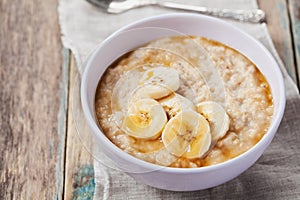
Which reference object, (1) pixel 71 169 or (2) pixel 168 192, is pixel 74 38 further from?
(2) pixel 168 192

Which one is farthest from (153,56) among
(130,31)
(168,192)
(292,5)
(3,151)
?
(292,5)

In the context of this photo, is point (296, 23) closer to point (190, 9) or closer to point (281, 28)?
point (281, 28)

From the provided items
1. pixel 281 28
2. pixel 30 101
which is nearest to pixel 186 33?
pixel 281 28

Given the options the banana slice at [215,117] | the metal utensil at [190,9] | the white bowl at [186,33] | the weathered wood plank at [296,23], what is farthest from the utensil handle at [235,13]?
the banana slice at [215,117]

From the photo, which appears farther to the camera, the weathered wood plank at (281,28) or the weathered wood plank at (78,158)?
the weathered wood plank at (281,28)

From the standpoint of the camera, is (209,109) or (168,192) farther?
(168,192)

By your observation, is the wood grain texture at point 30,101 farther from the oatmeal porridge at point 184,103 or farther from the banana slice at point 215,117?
the banana slice at point 215,117
